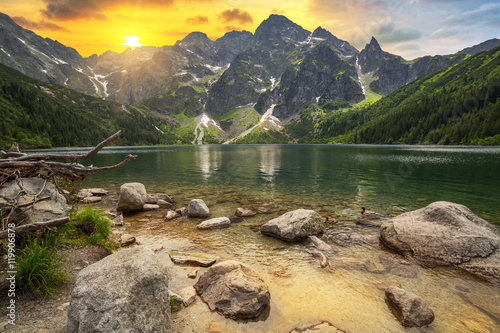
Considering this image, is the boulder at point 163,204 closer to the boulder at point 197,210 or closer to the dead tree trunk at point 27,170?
the boulder at point 197,210

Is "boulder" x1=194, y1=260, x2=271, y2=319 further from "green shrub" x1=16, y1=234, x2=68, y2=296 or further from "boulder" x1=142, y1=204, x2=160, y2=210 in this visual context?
"boulder" x1=142, y1=204, x2=160, y2=210

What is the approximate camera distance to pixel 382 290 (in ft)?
31.6

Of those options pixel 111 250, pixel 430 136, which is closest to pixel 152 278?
pixel 111 250

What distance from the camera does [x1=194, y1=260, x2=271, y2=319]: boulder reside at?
8.04m

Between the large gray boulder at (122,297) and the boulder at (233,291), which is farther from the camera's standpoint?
the boulder at (233,291)

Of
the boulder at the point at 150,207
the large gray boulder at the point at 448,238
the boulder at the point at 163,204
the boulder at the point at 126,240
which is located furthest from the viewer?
the boulder at the point at 163,204

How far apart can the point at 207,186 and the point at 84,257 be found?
25.7 meters

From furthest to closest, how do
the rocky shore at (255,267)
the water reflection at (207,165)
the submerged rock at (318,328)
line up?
the water reflection at (207,165), the submerged rock at (318,328), the rocky shore at (255,267)

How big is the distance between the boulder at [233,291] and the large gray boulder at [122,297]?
2698 millimetres

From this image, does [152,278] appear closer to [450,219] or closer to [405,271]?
[405,271]

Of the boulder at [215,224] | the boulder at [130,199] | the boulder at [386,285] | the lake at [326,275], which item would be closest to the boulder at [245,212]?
the lake at [326,275]

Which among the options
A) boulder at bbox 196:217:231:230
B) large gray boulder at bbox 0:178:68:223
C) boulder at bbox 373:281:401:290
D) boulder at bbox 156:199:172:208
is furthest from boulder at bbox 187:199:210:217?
boulder at bbox 373:281:401:290

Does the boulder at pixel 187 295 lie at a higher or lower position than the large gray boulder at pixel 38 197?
lower

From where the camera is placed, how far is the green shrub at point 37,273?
641cm
